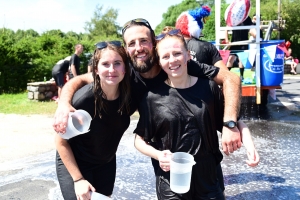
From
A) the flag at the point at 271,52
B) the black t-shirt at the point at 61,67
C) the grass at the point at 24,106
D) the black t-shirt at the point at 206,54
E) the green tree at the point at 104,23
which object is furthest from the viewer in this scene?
the green tree at the point at 104,23

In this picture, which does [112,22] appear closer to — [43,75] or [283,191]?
[43,75]

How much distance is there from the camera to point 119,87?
2457 millimetres

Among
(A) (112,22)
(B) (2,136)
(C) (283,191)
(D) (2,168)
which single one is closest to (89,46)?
(B) (2,136)

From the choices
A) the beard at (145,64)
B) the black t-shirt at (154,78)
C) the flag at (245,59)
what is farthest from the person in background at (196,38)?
the flag at (245,59)

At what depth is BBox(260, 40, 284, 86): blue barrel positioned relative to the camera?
25.6 feet

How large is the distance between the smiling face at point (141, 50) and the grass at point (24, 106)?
7.62 meters

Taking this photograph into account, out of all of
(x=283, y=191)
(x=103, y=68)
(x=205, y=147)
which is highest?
(x=103, y=68)

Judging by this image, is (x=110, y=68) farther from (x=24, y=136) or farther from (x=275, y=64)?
(x=275, y=64)

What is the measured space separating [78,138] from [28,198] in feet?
6.90

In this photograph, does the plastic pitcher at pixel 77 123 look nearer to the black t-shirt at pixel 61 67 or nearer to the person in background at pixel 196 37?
the person in background at pixel 196 37

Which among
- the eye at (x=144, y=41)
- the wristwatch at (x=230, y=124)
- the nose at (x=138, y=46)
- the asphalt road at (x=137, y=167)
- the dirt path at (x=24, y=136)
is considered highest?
the eye at (x=144, y=41)

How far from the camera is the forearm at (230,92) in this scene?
89.2 inches

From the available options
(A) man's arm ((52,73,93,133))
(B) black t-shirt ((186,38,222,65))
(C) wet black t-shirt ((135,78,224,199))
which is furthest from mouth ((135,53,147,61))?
(B) black t-shirt ((186,38,222,65))

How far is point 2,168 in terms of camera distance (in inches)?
204
